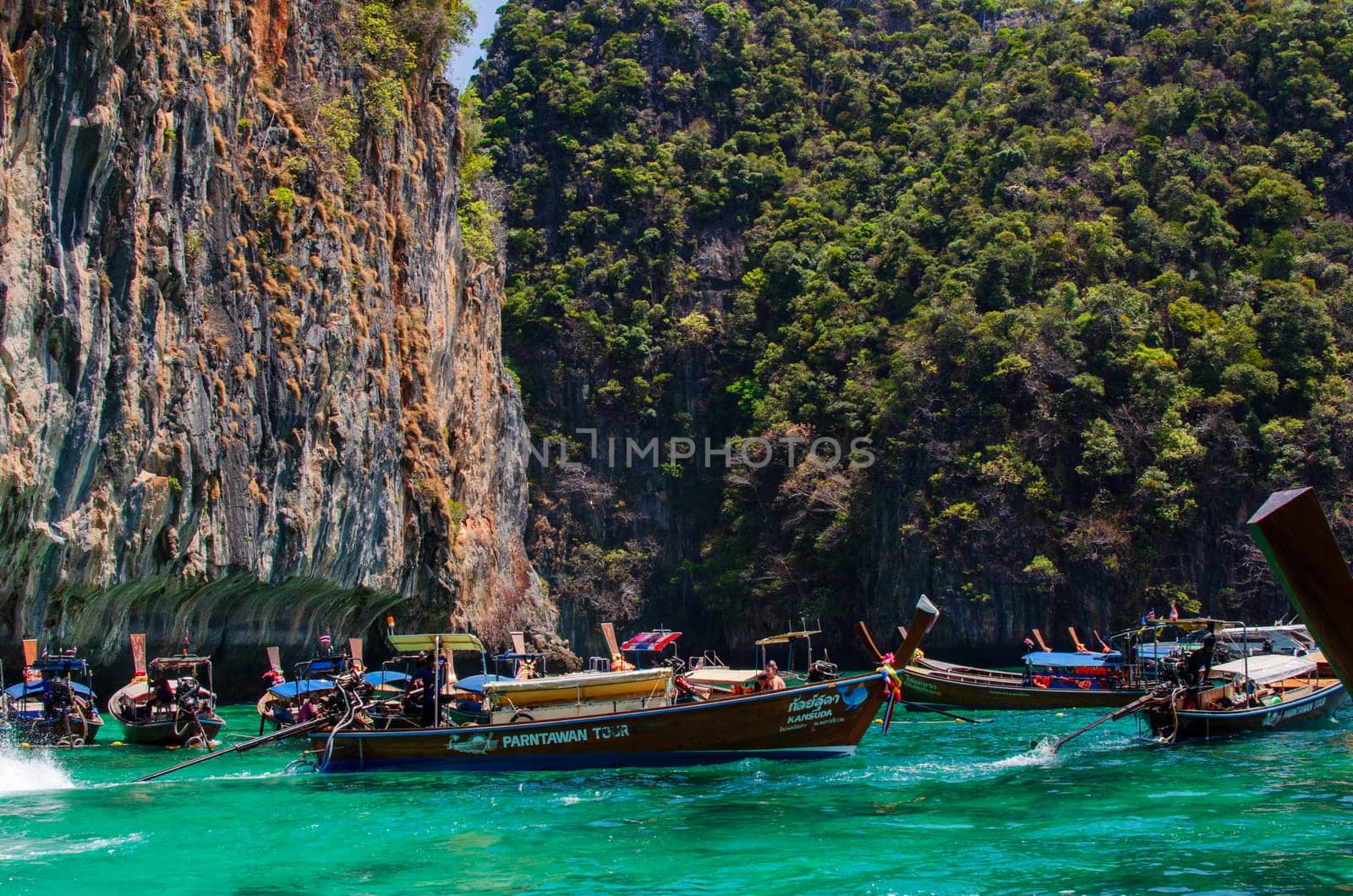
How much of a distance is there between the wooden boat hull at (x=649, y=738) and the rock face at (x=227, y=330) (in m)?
7.27

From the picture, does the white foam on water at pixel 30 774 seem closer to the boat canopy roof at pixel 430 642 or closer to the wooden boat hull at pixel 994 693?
the boat canopy roof at pixel 430 642

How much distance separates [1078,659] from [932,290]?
3013 cm

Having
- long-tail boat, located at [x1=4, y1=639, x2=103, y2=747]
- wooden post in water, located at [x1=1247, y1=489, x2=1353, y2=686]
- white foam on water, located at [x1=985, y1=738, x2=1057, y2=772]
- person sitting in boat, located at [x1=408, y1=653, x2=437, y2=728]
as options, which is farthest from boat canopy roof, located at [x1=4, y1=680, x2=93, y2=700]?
wooden post in water, located at [x1=1247, y1=489, x2=1353, y2=686]

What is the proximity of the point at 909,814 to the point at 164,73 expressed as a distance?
824 inches

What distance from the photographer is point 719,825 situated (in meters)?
14.8

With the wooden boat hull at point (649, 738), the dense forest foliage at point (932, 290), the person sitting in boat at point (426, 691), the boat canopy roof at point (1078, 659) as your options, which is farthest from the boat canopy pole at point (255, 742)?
the dense forest foliage at point (932, 290)

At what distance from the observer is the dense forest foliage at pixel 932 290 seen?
4959 centimetres

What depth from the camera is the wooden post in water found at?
12.4 feet

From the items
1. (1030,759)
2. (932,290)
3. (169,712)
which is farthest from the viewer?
(932,290)

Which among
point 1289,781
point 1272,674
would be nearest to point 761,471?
point 1272,674

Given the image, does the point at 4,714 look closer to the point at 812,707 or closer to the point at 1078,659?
the point at 812,707

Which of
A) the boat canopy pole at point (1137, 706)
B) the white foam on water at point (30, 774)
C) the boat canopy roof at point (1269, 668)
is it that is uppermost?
the boat canopy roof at point (1269, 668)

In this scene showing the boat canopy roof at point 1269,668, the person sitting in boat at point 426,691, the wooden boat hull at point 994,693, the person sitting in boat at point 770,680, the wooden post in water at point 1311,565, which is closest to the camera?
the wooden post in water at point 1311,565

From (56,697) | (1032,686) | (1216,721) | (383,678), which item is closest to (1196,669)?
(1216,721)
